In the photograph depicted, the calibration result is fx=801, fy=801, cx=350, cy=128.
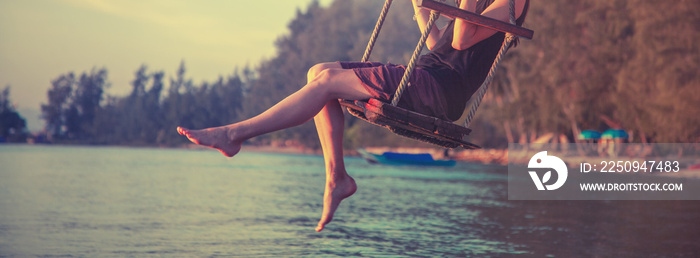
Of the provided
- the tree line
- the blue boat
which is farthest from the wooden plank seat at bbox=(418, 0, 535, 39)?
the blue boat

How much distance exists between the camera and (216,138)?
4.12 metres

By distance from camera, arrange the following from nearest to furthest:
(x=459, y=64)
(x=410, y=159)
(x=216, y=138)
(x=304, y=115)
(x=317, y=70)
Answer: (x=216, y=138), (x=304, y=115), (x=317, y=70), (x=459, y=64), (x=410, y=159)

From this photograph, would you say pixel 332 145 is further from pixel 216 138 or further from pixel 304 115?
pixel 216 138

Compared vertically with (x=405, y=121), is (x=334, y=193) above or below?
below

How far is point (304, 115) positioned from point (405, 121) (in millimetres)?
554

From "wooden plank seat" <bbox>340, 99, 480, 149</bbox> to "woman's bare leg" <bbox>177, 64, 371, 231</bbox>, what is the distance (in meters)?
0.10

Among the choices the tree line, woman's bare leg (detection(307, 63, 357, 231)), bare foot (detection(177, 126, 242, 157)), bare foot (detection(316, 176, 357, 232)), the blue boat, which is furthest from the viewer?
the blue boat

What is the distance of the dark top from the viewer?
4.68m

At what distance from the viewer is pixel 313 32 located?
394 feet

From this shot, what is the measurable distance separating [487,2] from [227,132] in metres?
1.79

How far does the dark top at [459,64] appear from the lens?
468 centimetres

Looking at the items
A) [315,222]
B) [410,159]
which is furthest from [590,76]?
[315,222]

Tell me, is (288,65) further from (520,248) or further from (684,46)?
(520,248)

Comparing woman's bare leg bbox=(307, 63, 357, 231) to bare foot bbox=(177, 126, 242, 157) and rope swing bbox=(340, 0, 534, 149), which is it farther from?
bare foot bbox=(177, 126, 242, 157)
